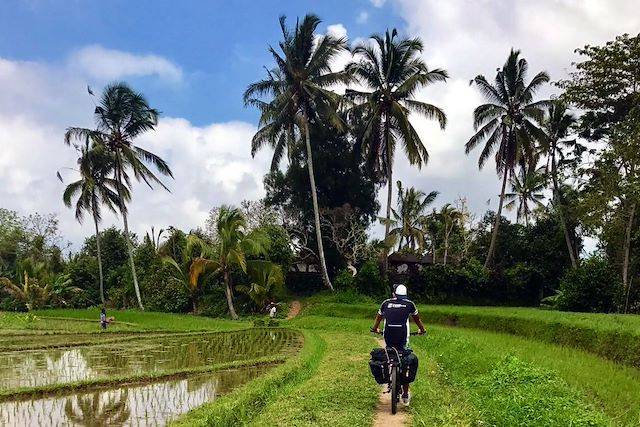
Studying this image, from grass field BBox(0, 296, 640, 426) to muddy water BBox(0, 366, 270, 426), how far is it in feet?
2.45

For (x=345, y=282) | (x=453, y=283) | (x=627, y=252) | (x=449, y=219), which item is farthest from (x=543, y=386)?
(x=449, y=219)

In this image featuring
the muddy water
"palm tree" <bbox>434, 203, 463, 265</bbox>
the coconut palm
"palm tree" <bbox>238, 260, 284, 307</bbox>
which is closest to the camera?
the muddy water

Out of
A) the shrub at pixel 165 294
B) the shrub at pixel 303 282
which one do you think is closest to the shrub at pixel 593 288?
the shrub at pixel 303 282

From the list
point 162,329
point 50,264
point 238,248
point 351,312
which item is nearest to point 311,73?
point 238,248

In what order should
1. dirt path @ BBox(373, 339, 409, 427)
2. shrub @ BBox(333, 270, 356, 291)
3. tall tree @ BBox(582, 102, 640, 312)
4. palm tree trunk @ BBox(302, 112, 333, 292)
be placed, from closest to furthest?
dirt path @ BBox(373, 339, 409, 427) → tall tree @ BBox(582, 102, 640, 312) → palm tree trunk @ BBox(302, 112, 333, 292) → shrub @ BBox(333, 270, 356, 291)

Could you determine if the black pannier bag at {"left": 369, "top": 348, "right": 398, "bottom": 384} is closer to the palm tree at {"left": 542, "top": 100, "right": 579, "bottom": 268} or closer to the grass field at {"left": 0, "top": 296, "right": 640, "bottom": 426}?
the grass field at {"left": 0, "top": 296, "right": 640, "bottom": 426}

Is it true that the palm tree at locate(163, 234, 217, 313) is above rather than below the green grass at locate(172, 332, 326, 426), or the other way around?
above

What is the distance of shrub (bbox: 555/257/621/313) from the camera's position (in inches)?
886

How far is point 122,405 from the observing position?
9.27m

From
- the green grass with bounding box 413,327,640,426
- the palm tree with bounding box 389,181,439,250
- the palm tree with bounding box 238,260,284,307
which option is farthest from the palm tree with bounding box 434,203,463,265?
the green grass with bounding box 413,327,640,426

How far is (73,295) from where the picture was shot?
3944cm

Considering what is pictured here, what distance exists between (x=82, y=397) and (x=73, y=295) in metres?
32.2

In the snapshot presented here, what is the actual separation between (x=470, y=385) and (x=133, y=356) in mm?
9959

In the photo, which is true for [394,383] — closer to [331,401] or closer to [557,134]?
[331,401]
